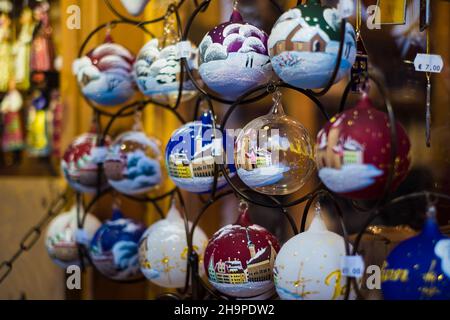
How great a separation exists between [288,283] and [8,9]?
7.10 feet

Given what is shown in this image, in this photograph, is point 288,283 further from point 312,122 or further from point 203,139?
point 312,122

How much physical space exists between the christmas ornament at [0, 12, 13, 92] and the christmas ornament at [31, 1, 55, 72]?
0.57 feet

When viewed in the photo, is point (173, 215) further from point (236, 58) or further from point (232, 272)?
point (236, 58)

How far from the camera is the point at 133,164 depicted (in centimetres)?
210

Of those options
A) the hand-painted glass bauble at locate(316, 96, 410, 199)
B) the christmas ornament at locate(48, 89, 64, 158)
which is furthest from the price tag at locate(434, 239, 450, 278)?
the christmas ornament at locate(48, 89, 64, 158)

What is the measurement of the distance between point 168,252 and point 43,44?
1.42m

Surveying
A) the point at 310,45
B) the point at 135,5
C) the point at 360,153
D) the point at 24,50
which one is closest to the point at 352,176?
the point at 360,153

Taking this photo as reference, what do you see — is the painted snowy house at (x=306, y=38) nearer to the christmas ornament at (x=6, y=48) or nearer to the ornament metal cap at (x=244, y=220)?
the ornament metal cap at (x=244, y=220)

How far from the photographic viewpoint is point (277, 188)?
5.49 feet

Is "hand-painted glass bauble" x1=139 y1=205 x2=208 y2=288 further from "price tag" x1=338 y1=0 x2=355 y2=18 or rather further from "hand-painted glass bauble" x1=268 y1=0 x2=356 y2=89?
"price tag" x1=338 y1=0 x2=355 y2=18

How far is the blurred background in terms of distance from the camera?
2.00 metres

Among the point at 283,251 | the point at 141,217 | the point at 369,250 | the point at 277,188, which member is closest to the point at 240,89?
the point at 277,188

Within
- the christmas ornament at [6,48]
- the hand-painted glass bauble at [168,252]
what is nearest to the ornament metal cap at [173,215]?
the hand-painted glass bauble at [168,252]

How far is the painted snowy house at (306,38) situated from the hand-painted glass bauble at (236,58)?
200 millimetres
